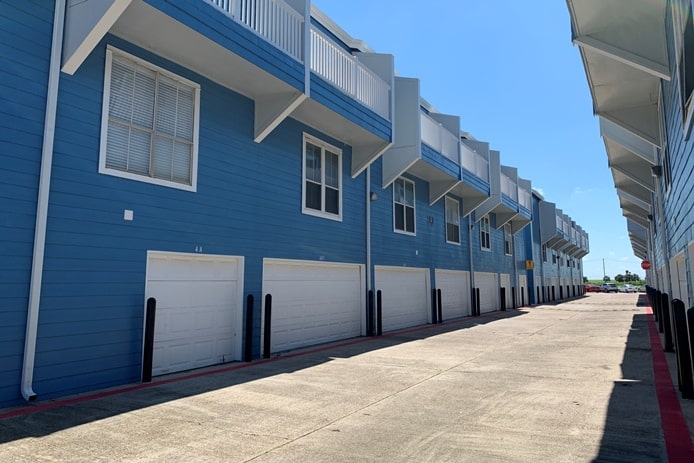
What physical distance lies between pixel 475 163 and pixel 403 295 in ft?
24.1

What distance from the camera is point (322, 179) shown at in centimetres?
1191

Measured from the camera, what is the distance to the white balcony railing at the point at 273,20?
25.6 ft

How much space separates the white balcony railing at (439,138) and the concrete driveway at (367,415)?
8195 mm

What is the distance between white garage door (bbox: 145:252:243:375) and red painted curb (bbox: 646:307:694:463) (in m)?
6.75

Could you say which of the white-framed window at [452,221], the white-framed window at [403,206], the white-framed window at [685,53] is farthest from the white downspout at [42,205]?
the white-framed window at [452,221]

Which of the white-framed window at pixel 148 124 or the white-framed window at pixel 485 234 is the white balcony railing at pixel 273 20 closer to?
the white-framed window at pixel 148 124

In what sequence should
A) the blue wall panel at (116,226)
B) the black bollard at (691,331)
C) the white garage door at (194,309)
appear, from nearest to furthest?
the black bollard at (691,331)
the blue wall panel at (116,226)
the white garage door at (194,309)

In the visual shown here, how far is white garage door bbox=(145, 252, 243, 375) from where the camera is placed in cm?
767

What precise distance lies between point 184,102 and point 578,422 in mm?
7544

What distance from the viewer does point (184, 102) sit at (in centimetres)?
828

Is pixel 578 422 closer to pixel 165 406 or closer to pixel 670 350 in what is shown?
pixel 165 406

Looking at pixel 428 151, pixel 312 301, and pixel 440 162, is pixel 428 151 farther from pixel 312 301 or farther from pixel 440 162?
pixel 312 301

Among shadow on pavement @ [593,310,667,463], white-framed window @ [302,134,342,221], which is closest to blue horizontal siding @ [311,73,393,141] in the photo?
white-framed window @ [302,134,342,221]

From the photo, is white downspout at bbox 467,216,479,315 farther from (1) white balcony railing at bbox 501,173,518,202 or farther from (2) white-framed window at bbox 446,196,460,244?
(1) white balcony railing at bbox 501,173,518,202
